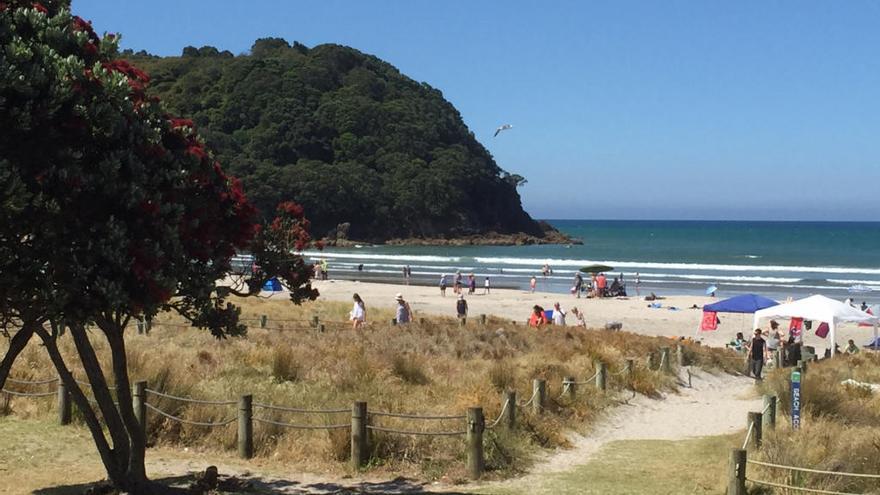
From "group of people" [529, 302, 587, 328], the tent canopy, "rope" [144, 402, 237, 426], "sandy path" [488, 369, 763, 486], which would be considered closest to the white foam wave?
"group of people" [529, 302, 587, 328]

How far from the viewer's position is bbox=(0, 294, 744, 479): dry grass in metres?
10.4

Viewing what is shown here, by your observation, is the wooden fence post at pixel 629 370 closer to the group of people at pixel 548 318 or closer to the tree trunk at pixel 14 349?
the group of people at pixel 548 318

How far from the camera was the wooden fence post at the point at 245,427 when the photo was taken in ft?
33.9

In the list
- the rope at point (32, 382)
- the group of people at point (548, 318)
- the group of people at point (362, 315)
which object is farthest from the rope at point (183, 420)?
the group of people at point (548, 318)

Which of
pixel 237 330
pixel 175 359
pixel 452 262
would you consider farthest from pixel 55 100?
pixel 452 262

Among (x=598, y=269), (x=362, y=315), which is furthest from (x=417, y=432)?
(x=598, y=269)

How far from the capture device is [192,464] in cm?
1020

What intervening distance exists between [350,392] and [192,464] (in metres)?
3.15

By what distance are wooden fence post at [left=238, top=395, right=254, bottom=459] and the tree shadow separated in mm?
850

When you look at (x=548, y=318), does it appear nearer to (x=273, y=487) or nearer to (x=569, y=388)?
(x=569, y=388)

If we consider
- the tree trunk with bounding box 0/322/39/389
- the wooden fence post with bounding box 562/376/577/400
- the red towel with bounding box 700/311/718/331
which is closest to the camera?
the tree trunk with bounding box 0/322/39/389

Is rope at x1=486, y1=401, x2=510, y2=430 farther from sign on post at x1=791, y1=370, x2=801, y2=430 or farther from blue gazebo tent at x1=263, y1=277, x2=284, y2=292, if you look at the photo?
sign on post at x1=791, y1=370, x2=801, y2=430

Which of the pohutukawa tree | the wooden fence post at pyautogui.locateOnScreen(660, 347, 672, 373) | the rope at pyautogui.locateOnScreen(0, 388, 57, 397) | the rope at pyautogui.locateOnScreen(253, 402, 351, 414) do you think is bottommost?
the wooden fence post at pyautogui.locateOnScreen(660, 347, 672, 373)

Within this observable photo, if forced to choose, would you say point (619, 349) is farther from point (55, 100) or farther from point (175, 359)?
point (55, 100)
